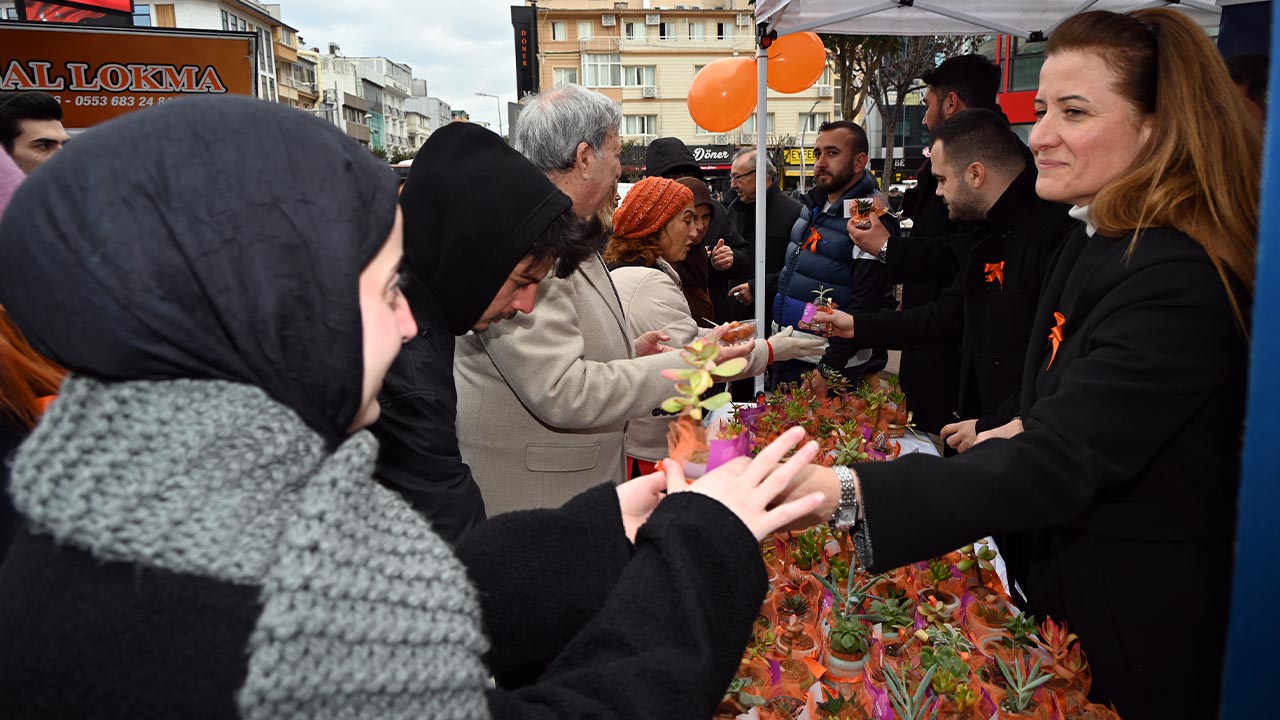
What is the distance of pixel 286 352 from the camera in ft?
2.51

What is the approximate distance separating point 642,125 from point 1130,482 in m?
41.1

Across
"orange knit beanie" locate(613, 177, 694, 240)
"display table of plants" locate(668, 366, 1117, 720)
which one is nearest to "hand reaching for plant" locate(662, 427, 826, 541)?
"display table of plants" locate(668, 366, 1117, 720)

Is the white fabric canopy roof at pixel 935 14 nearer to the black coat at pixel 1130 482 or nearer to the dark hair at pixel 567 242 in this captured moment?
the dark hair at pixel 567 242

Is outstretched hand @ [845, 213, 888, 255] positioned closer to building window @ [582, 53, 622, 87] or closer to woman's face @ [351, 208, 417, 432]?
woman's face @ [351, 208, 417, 432]

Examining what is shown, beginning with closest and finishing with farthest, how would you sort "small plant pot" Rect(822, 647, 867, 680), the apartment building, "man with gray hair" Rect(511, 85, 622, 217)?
"small plant pot" Rect(822, 647, 867, 680)
"man with gray hair" Rect(511, 85, 622, 217)
the apartment building

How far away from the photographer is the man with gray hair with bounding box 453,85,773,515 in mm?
2086

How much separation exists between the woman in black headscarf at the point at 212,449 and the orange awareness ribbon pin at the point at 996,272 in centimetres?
257

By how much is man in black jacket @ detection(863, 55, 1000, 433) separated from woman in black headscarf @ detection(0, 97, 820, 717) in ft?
9.78

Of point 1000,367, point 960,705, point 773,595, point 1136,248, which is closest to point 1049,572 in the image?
point 960,705

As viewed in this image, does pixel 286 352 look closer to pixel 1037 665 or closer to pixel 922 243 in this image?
pixel 1037 665

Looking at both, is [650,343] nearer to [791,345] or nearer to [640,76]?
[791,345]

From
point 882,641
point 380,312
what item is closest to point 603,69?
point 882,641

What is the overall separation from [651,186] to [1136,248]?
2.22 metres

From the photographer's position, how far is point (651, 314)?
3066 millimetres
